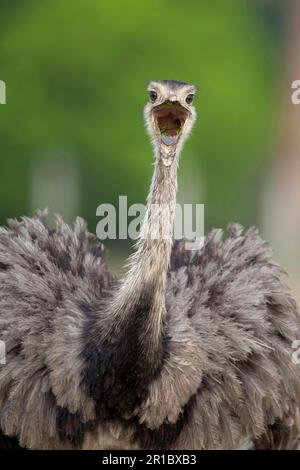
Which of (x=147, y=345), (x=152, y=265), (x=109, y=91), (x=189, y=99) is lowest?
(x=147, y=345)

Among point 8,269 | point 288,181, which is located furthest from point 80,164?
point 8,269

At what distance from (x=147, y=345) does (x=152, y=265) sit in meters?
0.30

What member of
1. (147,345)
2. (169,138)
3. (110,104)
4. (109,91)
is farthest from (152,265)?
(109,91)

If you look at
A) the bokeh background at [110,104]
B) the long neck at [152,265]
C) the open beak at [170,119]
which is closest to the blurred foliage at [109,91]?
the bokeh background at [110,104]

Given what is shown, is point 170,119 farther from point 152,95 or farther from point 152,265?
point 152,265

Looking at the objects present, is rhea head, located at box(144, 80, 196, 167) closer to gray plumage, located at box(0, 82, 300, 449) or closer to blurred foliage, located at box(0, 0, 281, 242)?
gray plumage, located at box(0, 82, 300, 449)

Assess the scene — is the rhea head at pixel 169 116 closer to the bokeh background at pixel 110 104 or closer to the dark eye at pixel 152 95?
the dark eye at pixel 152 95

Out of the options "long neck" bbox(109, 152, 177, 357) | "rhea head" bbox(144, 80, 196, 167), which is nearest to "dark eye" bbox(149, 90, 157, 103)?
"rhea head" bbox(144, 80, 196, 167)

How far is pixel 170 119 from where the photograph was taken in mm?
5914

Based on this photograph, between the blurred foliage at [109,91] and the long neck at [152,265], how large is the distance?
13.5 m

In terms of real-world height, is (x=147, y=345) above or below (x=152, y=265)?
below

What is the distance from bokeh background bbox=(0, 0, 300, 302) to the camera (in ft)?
64.5

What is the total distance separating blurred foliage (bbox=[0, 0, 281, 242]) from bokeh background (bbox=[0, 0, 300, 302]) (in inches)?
0.7

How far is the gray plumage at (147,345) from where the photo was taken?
5781mm
